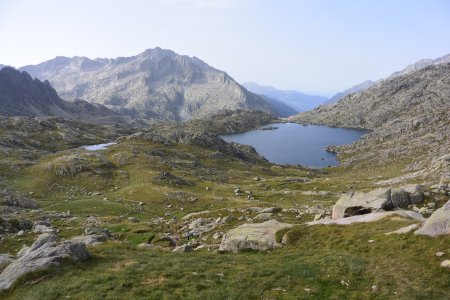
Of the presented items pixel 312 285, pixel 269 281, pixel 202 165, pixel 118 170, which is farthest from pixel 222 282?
pixel 202 165

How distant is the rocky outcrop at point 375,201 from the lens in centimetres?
4528

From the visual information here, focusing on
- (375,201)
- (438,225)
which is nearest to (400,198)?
(375,201)

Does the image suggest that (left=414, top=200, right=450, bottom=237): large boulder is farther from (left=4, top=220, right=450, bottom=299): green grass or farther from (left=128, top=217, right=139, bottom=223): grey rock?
(left=128, top=217, right=139, bottom=223): grey rock

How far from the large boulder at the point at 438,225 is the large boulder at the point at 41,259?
28.3 meters

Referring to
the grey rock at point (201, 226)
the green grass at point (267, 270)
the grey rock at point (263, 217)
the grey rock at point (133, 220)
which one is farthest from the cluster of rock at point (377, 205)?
the grey rock at point (133, 220)

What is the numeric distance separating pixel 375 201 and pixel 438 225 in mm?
14814

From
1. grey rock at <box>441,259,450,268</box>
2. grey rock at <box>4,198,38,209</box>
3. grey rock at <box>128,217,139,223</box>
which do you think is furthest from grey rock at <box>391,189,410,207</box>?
grey rock at <box>4,198,38,209</box>

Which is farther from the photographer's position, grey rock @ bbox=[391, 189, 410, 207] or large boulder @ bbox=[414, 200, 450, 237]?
grey rock @ bbox=[391, 189, 410, 207]

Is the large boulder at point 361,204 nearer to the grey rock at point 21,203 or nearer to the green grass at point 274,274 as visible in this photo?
the green grass at point 274,274

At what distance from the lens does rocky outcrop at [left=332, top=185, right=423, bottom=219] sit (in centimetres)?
4528

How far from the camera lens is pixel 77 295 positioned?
2527 centimetres

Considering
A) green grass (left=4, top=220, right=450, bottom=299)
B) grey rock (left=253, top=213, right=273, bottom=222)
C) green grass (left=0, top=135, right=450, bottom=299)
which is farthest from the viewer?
grey rock (left=253, top=213, right=273, bottom=222)

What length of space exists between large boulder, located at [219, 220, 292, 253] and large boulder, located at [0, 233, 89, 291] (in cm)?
1339

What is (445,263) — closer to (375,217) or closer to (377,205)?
(375,217)
